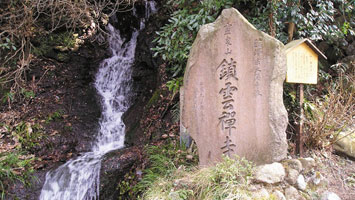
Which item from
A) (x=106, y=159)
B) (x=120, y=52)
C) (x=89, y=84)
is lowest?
(x=106, y=159)

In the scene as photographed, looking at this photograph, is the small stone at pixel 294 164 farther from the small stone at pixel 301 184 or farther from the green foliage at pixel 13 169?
the green foliage at pixel 13 169

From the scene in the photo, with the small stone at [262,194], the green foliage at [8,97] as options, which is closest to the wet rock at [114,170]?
the small stone at [262,194]

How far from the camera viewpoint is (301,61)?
3660mm

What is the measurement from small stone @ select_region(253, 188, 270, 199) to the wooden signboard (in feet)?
4.87

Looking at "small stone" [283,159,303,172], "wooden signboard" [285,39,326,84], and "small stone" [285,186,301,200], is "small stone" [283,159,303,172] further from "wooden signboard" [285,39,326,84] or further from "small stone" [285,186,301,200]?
"wooden signboard" [285,39,326,84]

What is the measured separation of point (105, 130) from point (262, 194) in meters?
4.42

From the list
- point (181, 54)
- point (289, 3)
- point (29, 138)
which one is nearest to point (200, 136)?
point (181, 54)

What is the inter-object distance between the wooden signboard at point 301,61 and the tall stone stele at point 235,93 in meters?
0.48

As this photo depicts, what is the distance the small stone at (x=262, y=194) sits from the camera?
2.87m

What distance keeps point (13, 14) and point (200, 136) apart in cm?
535

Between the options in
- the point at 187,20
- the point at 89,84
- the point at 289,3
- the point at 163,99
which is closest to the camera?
the point at 289,3

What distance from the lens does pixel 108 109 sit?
7.04 m

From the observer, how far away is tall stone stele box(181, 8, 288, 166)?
3.12 m

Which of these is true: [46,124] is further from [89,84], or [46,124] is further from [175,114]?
[175,114]
